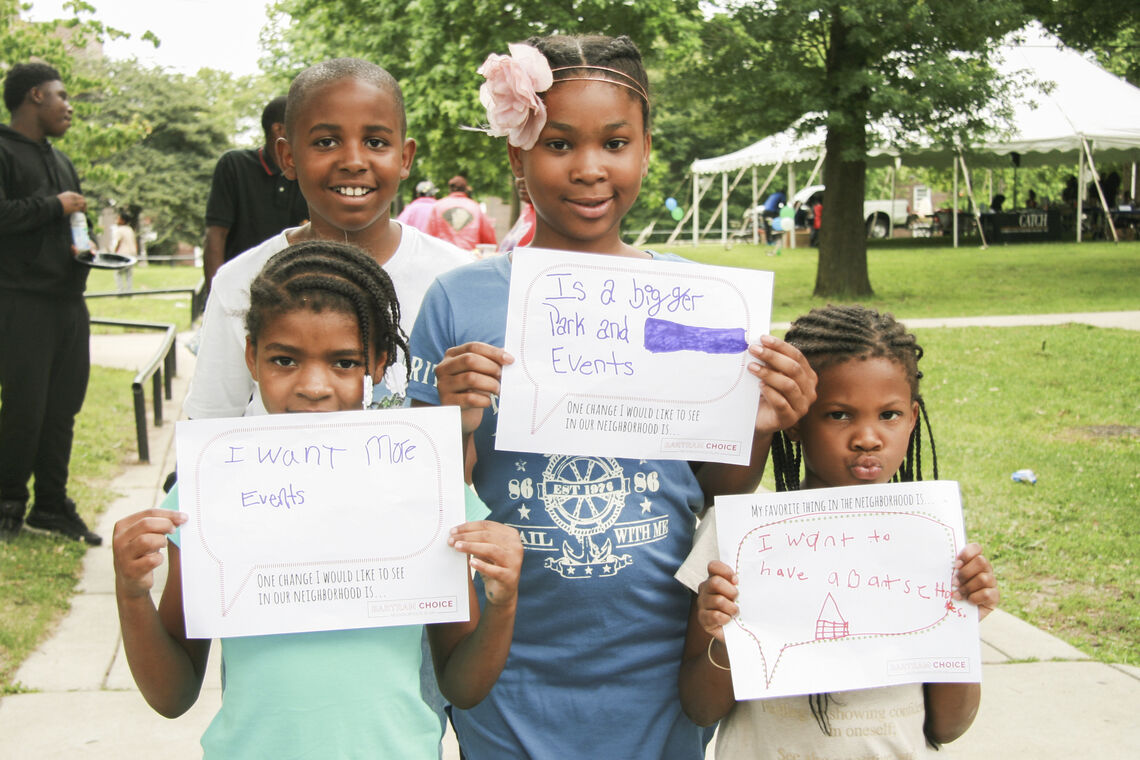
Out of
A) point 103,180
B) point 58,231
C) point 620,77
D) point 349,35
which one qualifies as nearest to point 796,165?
point 349,35

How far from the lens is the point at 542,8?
51.7ft

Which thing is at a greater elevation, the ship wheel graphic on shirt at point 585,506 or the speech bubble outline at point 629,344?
the speech bubble outline at point 629,344

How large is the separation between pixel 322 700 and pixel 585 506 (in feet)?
1.85

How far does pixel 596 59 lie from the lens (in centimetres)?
202

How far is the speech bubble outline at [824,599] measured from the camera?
1.91 m

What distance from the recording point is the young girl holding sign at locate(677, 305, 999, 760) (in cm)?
193

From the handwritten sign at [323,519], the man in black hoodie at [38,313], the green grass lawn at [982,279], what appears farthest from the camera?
the green grass lawn at [982,279]

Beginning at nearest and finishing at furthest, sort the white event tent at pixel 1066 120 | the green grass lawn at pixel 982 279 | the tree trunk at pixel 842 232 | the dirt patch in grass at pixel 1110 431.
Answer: the dirt patch in grass at pixel 1110 431 → the green grass lawn at pixel 982 279 → the tree trunk at pixel 842 232 → the white event tent at pixel 1066 120

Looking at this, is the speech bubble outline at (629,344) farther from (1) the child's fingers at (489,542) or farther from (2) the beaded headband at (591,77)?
(2) the beaded headband at (591,77)

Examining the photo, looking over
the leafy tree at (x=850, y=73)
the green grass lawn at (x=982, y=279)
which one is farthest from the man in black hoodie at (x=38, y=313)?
the leafy tree at (x=850, y=73)

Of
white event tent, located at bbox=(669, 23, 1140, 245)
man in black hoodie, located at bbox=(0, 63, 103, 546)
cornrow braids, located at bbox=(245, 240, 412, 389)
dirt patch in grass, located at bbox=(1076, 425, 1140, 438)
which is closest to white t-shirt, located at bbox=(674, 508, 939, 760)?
cornrow braids, located at bbox=(245, 240, 412, 389)

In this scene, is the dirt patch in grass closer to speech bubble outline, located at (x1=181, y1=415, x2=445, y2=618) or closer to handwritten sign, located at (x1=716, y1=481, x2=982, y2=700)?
handwritten sign, located at (x1=716, y1=481, x2=982, y2=700)

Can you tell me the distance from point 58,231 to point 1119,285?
47.5ft

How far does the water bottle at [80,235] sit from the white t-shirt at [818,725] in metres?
4.07
